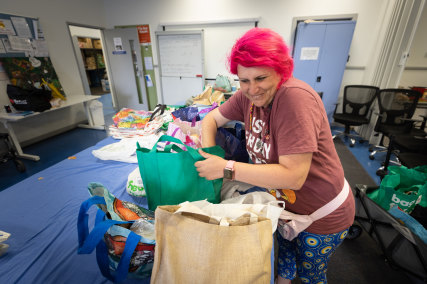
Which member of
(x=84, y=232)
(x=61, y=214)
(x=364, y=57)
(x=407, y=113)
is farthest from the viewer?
(x=364, y=57)

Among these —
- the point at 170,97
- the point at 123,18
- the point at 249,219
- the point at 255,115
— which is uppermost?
the point at 123,18

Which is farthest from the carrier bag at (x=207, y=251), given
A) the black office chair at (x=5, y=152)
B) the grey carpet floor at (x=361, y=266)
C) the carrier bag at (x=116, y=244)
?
the black office chair at (x=5, y=152)

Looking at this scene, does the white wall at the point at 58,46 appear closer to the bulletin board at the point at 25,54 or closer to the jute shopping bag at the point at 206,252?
the bulletin board at the point at 25,54

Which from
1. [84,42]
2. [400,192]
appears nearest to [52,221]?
[400,192]

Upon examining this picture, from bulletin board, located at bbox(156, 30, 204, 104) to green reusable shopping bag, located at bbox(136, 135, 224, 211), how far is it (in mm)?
4158

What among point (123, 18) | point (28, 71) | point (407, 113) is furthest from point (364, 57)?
point (28, 71)

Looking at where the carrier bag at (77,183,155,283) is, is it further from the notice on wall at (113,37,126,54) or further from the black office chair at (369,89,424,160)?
the notice on wall at (113,37,126,54)

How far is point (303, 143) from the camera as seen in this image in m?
0.62

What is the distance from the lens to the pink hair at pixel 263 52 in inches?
26.0

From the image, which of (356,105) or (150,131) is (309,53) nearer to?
(356,105)

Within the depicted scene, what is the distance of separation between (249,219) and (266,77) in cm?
50

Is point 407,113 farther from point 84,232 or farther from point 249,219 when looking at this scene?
point 84,232

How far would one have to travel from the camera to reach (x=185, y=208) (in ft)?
1.88

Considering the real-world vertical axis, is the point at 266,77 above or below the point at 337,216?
above
